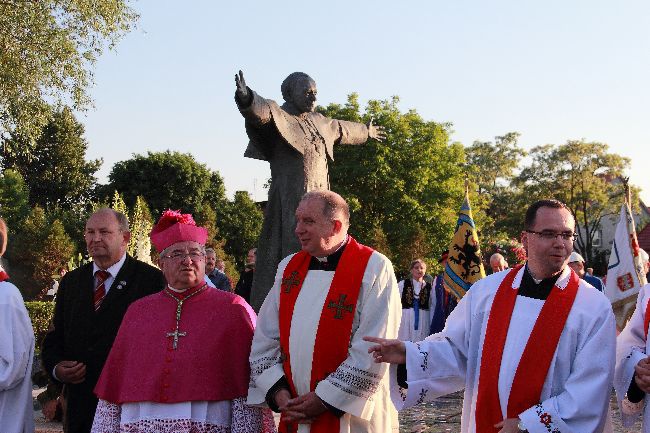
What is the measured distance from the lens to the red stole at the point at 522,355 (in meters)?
4.15

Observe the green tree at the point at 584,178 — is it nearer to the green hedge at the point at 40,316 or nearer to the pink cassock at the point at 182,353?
the green hedge at the point at 40,316

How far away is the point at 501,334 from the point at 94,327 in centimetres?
255

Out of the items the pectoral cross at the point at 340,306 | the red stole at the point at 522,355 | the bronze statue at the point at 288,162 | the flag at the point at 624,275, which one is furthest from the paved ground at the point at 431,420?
the red stole at the point at 522,355

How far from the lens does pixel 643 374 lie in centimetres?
419

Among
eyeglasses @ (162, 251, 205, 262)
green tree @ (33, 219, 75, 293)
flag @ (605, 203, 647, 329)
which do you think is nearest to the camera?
eyeglasses @ (162, 251, 205, 262)

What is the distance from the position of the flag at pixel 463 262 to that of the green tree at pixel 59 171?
149 ft

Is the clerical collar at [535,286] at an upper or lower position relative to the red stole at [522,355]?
upper

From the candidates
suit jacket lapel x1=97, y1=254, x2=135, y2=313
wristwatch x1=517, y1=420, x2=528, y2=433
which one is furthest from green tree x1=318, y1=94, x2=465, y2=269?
wristwatch x1=517, y1=420, x2=528, y2=433

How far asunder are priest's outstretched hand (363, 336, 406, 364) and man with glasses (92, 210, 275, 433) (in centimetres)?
89

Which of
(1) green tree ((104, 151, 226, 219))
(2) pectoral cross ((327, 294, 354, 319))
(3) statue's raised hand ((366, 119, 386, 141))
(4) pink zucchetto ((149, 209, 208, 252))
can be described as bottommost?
(2) pectoral cross ((327, 294, 354, 319))

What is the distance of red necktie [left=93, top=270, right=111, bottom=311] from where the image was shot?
17.7 ft

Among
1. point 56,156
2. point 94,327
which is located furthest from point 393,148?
point 94,327

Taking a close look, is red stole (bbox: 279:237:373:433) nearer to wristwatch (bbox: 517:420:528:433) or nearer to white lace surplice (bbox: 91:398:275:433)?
white lace surplice (bbox: 91:398:275:433)

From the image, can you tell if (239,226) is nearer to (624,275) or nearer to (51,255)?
(51,255)
